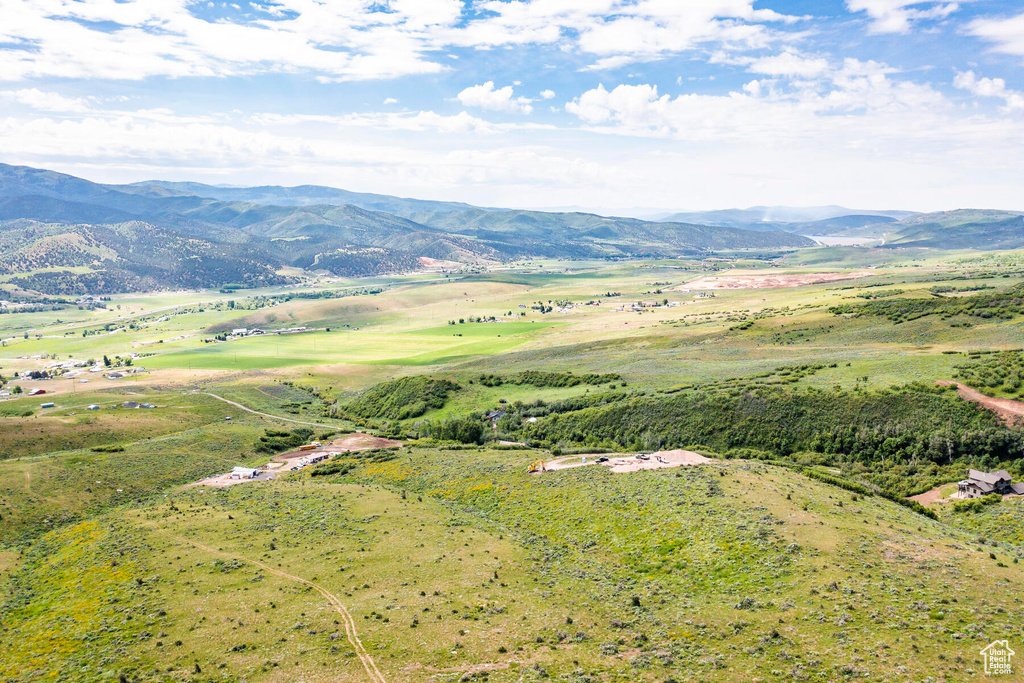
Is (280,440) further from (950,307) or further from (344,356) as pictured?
(950,307)

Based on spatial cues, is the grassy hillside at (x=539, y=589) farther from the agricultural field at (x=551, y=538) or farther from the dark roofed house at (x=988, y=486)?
the dark roofed house at (x=988, y=486)

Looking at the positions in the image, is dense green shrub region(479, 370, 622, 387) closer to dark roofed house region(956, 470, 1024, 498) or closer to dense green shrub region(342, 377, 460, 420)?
dense green shrub region(342, 377, 460, 420)

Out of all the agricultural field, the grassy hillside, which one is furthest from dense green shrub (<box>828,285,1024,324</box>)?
the grassy hillside

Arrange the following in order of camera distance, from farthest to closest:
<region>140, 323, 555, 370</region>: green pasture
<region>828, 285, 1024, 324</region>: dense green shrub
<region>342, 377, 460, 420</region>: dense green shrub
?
<region>140, 323, 555, 370</region>: green pasture → <region>828, 285, 1024, 324</region>: dense green shrub → <region>342, 377, 460, 420</region>: dense green shrub

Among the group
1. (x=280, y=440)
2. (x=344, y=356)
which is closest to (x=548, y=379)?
(x=280, y=440)

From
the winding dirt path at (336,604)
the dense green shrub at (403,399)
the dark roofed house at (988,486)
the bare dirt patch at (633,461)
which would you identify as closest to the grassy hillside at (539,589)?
the winding dirt path at (336,604)

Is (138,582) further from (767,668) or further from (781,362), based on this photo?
(781,362)
